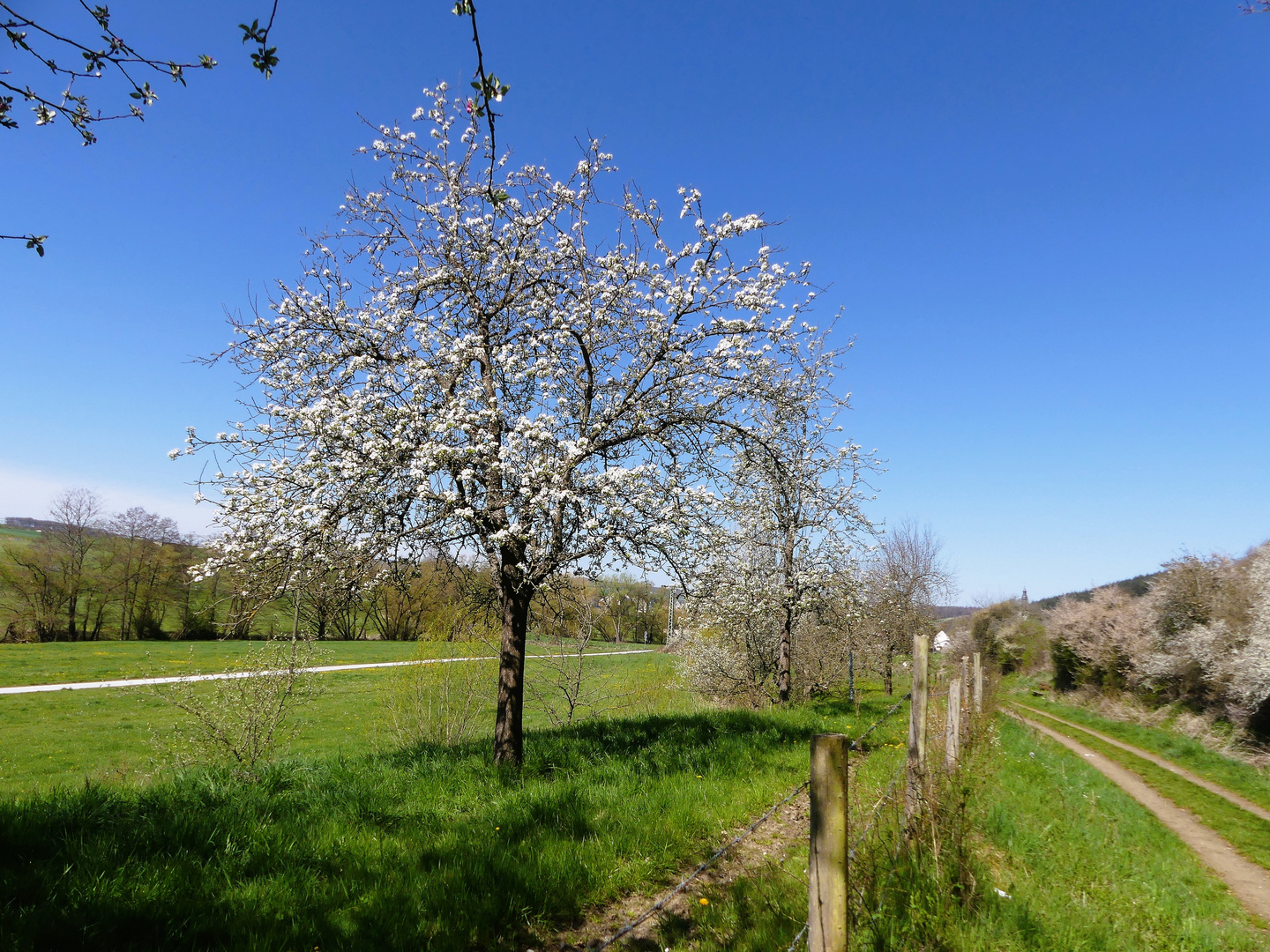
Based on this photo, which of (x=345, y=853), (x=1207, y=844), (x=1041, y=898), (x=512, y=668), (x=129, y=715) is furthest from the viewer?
(x=129, y=715)

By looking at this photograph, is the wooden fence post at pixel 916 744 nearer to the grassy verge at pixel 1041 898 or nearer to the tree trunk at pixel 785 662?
the grassy verge at pixel 1041 898

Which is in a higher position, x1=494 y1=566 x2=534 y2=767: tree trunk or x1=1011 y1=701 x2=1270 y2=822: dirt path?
x1=494 y1=566 x2=534 y2=767: tree trunk

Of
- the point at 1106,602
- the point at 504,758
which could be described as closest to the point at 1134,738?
the point at 1106,602

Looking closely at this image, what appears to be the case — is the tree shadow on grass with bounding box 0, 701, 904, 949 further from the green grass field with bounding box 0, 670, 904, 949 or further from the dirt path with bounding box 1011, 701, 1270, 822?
the dirt path with bounding box 1011, 701, 1270, 822

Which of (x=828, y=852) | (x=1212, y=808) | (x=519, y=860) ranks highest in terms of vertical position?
(x=828, y=852)

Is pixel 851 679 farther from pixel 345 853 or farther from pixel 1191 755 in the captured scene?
pixel 345 853

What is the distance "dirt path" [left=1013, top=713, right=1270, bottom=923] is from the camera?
22.8 ft

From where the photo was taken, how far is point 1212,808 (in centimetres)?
1064

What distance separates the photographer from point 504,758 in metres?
7.31

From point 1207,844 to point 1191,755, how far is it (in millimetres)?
7823

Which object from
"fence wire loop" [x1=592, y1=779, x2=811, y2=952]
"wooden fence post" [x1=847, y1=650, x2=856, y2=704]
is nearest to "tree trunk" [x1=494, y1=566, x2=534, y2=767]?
"fence wire loop" [x1=592, y1=779, x2=811, y2=952]

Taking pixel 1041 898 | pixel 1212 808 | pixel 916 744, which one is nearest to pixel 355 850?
pixel 916 744

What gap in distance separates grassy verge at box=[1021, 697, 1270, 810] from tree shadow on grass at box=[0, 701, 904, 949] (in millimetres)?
11528

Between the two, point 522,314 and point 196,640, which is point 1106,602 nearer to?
point 522,314
